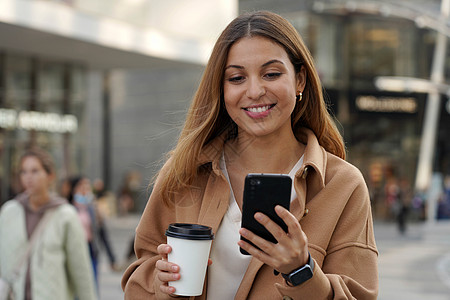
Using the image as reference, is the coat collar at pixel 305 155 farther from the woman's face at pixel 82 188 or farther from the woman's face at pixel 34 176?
the woman's face at pixel 82 188

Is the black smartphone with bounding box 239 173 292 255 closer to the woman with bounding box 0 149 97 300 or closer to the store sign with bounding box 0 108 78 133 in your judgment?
the woman with bounding box 0 149 97 300

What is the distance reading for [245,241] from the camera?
1848 mm

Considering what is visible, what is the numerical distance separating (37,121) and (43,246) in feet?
40.3

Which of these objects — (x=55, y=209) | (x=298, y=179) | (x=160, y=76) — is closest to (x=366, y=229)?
(x=298, y=179)

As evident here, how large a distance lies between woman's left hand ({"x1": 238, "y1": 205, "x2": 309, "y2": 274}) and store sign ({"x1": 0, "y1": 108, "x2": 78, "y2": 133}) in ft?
48.3

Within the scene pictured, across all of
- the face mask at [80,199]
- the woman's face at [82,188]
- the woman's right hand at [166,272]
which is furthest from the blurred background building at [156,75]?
the woman's right hand at [166,272]

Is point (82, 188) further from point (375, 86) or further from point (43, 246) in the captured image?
point (375, 86)

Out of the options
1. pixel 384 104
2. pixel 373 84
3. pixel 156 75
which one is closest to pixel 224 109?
pixel 384 104

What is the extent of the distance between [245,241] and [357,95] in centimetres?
2656

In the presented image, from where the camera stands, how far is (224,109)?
2.42 m

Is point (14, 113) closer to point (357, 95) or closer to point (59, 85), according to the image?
point (59, 85)

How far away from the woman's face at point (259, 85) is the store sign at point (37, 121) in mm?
14314

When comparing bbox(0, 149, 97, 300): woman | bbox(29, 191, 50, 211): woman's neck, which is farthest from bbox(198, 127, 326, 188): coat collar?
bbox(29, 191, 50, 211): woman's neck

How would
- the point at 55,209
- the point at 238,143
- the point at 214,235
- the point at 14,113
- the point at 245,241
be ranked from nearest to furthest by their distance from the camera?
the point at 245,241 → the point at 214,235 → the point at 238,143 → the point at 55,209 → the point at 14,113
